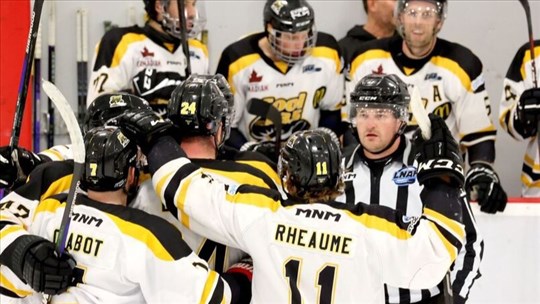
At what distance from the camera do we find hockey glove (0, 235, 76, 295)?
106 inches

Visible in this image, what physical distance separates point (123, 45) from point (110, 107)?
135cm

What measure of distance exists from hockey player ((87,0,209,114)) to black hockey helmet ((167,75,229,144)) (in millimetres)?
1344

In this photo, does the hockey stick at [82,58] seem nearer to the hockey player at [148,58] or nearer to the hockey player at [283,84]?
the hockey player at [148,58]

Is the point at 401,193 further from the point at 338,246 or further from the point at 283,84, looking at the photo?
the point at 283,84

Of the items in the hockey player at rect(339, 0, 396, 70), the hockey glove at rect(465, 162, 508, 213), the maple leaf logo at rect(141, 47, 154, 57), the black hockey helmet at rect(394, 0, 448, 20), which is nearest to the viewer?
the hockey glove at rect(465, 162, 508, 213)

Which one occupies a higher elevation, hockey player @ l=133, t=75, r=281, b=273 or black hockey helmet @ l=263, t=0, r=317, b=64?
black hockey helmet @ l=263, t=0, r=317, b=64

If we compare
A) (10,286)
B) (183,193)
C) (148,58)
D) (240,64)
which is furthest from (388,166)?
(148,58)

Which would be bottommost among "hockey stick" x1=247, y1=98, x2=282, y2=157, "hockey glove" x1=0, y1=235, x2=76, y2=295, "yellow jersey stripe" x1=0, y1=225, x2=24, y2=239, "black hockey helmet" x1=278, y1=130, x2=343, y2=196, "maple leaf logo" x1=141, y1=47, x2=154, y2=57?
"hockey glove" x1=0, y1=235, x2=76, y2=295

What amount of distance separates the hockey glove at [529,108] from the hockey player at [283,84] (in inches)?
33.9

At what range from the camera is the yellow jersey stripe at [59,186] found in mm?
2995

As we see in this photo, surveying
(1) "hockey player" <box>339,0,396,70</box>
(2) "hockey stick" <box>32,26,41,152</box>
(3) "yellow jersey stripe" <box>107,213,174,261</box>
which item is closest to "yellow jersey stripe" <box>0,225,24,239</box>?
(3) "yellow jersey stripe" <box>107,213,174,261</box>

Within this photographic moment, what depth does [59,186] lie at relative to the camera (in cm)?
302

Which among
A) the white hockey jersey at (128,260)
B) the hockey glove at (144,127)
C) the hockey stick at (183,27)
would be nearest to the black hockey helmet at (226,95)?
the hockey glove at (144,127)

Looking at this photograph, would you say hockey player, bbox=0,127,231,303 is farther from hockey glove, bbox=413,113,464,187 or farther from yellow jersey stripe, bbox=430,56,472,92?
yellow jersey stripe, bbox=430,56,472,92
